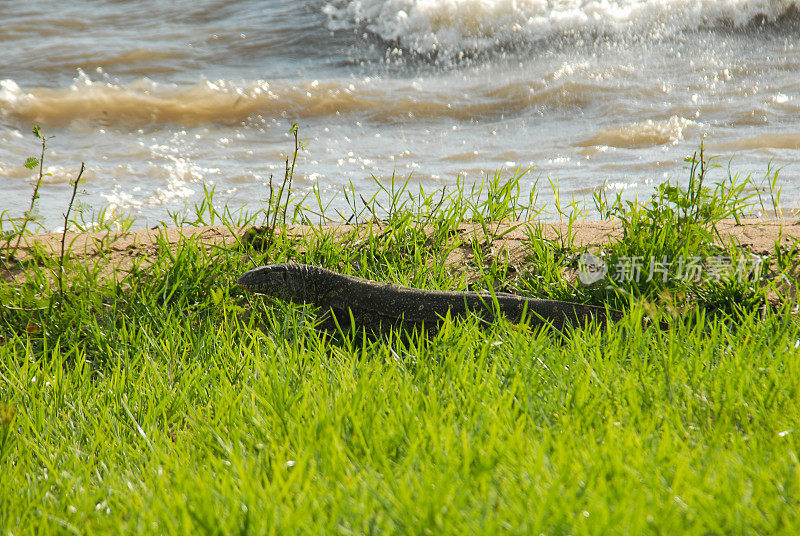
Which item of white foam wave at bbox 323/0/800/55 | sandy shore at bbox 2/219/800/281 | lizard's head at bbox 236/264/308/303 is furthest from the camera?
white foam wave at bbox 323/0/800/55

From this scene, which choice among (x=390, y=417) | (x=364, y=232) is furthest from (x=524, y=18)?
(x=390, y=417)

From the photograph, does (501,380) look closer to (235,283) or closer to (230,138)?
(235,283)

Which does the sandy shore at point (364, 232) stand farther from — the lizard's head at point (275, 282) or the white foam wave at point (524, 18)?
the white foam wave at point (524, 18)

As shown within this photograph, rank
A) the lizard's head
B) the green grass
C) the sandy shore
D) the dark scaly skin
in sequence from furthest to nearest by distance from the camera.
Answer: the sandy shore → the lizard's head → the dark scaly skin → the green grass

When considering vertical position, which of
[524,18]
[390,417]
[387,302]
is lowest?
[387,302]

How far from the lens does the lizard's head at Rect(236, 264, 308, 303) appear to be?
3652mm

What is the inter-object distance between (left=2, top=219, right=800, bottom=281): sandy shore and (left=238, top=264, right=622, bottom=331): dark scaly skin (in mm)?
569

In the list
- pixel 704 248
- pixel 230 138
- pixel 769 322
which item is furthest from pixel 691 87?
pixel 769 322

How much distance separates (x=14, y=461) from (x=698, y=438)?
223 centimetres

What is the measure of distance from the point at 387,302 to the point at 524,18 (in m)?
11.7

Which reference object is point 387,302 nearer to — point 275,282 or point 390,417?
point 275,282

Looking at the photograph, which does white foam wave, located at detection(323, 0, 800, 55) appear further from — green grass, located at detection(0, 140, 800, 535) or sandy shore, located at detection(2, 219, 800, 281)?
green grass, located at detection(0, 140, 800, 535)

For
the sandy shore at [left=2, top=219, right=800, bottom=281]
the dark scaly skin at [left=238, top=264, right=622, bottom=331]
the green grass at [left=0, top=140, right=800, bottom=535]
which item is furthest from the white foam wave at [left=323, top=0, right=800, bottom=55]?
the green grass at [left=0, top=140, right=800, bottom=535]

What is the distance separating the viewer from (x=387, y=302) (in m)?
3.72
